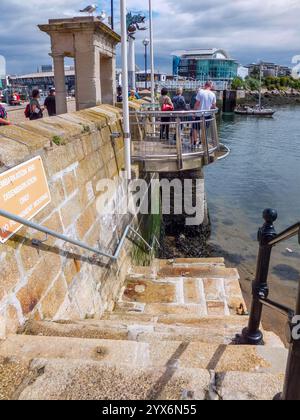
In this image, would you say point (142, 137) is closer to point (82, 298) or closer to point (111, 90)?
point (111, 90)

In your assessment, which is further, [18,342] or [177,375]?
[18,342]

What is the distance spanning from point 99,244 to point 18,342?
301 cm

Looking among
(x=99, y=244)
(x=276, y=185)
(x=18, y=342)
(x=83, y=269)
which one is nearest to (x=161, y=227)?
(x=99, y=244)

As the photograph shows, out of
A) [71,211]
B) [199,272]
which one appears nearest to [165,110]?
[199,272]

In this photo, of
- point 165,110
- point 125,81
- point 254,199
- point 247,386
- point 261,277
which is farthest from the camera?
point 254,199

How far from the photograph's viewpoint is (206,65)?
4200 inches

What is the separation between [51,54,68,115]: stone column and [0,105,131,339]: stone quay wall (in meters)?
2.36

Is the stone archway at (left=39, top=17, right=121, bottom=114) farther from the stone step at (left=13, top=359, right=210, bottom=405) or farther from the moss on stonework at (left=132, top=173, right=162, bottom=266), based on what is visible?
the stone step at (left=13, top=359, right=210, bottom=405)

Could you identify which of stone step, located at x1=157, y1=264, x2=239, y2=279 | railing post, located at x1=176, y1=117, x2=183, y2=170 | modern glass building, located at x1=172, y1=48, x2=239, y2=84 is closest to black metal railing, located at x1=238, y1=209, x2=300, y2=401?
stone step, located at x1=157, y1=264, x2=239, y2=279

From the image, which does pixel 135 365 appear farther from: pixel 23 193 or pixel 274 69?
pixel 274 69

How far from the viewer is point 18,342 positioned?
2.66 m

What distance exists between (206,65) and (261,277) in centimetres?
11441
